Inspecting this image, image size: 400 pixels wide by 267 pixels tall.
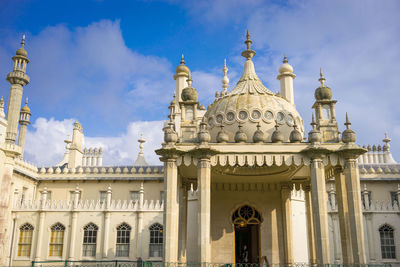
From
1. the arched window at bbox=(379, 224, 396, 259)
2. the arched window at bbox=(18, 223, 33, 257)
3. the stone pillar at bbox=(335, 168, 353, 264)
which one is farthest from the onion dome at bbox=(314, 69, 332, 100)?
the arched window at bbox=(18, 223, 33, 257)

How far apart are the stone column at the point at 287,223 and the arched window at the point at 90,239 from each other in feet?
60.6

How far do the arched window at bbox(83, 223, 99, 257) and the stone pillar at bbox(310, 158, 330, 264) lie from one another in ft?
76.0

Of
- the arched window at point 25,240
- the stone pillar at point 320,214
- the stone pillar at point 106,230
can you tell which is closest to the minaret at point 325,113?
the stone pillar at point 320,214

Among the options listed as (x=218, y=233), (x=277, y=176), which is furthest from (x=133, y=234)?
(x=277, y=176)

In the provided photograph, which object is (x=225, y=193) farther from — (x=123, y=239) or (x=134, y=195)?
(x=134, y=195)

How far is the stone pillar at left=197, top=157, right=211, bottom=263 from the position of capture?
15203 mm

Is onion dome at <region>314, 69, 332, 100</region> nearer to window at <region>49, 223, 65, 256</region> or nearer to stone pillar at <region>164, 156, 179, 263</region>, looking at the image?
stone pillar at <region>164, 156, 179, 263</region>

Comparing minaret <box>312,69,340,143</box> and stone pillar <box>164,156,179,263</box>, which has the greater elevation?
minaret <box>312,69,340,143</box>

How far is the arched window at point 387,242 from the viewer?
30750mm

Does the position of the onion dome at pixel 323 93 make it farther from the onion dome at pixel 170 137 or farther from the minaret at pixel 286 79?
the minaret at pixel 286 79

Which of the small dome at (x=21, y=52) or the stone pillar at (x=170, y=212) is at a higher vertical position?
the small dome at (x=21, y=52)

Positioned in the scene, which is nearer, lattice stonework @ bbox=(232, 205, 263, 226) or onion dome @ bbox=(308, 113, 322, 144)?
onion dome @ bbox=(308, 113, 322, 144)

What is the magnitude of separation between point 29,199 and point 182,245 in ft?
78.3

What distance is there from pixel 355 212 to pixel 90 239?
976 inches
